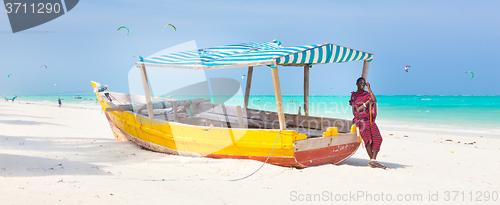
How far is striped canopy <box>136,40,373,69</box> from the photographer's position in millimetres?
5098

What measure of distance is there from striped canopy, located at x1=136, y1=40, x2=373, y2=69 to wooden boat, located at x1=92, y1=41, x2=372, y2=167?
2cm

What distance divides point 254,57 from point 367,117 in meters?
2.39

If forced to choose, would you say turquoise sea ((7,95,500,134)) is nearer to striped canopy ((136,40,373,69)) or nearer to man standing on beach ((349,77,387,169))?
striped canopy ((136,40,373,69))

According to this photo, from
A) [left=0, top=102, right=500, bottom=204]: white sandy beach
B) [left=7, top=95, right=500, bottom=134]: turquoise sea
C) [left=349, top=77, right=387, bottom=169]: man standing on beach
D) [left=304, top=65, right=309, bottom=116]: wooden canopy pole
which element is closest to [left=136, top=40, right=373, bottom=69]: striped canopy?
[left=349, top=77, right=387, bottom=169]: man standing on beach

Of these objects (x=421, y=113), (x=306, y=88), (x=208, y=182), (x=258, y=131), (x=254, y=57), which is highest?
(x=254, y=57)

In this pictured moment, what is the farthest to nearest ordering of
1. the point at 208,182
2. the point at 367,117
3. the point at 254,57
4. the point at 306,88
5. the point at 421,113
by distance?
the point at 421,113 → the point at 306,88 → the point at 367,117 → the point at 254,57 → the point at 208,182

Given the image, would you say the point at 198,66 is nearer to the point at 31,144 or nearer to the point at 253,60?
the point at 253,60

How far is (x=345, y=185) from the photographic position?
449 centimetres

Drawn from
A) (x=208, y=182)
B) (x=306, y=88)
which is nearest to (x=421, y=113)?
(x=306, y=88)

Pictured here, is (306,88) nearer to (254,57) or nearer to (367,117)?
(367,117)

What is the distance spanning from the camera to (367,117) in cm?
580

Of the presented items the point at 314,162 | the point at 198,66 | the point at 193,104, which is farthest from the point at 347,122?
the point at 193,104

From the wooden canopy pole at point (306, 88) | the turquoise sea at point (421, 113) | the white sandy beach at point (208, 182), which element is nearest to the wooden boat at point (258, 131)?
the wooden canopy pole at point (306, 88)

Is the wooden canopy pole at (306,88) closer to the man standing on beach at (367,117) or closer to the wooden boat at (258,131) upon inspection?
the wooden boat at (258,131)
